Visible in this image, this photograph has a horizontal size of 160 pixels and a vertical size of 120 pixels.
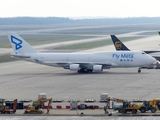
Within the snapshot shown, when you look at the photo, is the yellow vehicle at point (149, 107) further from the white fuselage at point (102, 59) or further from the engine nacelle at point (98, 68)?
the white fuselage at point (102, 59)

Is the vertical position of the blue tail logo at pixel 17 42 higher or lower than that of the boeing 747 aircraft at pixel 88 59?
higher

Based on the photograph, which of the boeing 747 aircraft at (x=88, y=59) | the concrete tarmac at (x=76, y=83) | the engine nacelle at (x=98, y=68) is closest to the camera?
the concrete tarmac at (x=76, y=83)

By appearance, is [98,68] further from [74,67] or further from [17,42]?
[17,42]

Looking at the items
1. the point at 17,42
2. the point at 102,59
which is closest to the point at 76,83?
the point at 102,59

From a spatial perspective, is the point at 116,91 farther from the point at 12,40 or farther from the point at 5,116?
the point at 12,40

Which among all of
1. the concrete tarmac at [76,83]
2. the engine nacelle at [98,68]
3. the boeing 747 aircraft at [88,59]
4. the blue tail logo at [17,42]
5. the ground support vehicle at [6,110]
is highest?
the blue tail logo at [17,42]

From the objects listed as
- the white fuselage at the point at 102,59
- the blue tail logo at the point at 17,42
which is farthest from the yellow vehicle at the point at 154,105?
the blue tail logo at the point at 17,42

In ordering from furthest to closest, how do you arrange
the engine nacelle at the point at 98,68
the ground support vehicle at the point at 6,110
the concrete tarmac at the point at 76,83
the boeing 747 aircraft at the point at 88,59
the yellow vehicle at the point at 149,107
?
1. the boeing 747 aircraft at the point at 88,59
2. the engine nacelle at the point at 98,68
3. the concrete tarmac at the point at 76,83
4. the ground support vehicle at the point at 6,110
5. the yellow vehicle at the point at 149,107

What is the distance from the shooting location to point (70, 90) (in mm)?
50750

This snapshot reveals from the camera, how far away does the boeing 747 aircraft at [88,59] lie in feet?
223

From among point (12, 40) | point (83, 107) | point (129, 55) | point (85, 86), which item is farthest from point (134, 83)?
point (12, 40)

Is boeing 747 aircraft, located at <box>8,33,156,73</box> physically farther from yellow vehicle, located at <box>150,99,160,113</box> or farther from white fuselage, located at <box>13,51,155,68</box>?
yellow vehicle, located at <box>150,99,160,113</box>

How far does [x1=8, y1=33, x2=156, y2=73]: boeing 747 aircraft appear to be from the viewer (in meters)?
67.9

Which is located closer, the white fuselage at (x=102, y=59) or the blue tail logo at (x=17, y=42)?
the white fuselage at (x=102, y=59)
